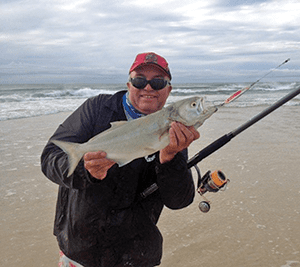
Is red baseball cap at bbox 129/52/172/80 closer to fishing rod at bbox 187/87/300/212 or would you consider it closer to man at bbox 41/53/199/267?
man at bbox 41/53/199/267

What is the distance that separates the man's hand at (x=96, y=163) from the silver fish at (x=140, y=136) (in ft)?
0.14

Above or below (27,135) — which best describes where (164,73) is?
above

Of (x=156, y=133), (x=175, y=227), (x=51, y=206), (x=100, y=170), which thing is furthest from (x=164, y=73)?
(x=51, y=206)

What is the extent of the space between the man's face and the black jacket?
6.0 inches

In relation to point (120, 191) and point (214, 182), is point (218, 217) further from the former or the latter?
point (120, 191)

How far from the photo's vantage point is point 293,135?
30.7ft

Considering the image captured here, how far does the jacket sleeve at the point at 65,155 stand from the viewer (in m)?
2.34

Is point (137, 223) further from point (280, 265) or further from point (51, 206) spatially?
point (51, 206)

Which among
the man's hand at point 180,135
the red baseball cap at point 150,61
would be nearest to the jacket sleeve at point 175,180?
the man's hand at point 180,135

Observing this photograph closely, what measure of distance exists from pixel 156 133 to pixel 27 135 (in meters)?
8.39

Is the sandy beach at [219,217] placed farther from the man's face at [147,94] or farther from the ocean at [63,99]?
the man's face at [147,94]

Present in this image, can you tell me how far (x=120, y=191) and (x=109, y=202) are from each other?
0.12 metres

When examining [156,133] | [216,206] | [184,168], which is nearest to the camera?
[156,133]

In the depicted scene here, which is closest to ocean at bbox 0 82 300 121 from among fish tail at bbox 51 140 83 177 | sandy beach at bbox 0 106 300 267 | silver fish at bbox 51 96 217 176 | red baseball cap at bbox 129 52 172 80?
silver fish at bbox 51 96 217 176
